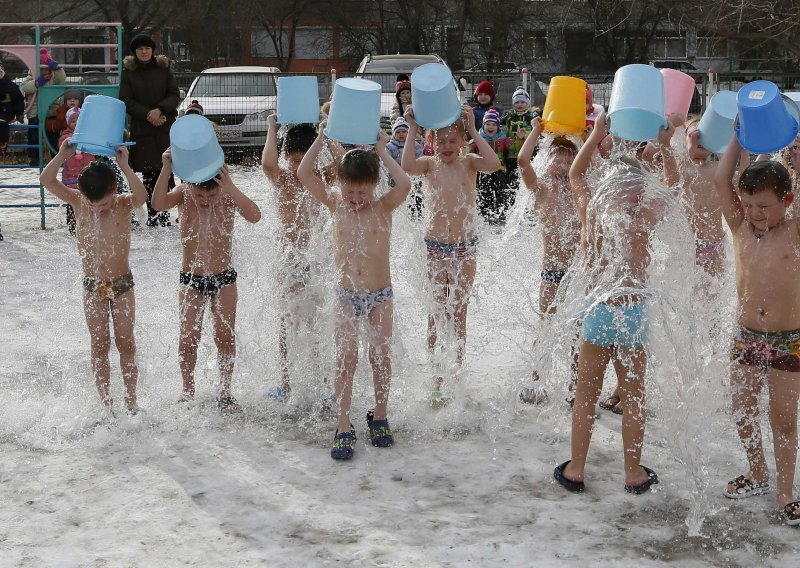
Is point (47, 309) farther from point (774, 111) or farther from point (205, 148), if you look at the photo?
point (774, 111)

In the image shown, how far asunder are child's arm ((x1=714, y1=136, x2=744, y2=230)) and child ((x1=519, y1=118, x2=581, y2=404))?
1.41 meters

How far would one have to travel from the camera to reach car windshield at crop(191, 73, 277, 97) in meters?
15.5

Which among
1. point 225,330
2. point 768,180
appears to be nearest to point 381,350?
point 225,330

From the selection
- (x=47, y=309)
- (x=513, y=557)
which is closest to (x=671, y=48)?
(x=47, y=309)

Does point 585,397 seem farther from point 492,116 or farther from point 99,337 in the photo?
point 492,116

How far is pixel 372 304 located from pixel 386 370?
333mm

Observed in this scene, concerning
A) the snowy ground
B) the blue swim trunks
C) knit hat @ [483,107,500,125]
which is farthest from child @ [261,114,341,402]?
knit hat @ [483,107,500,125]

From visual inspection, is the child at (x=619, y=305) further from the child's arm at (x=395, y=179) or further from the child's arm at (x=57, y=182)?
the child's arm at (x=57, y=182)

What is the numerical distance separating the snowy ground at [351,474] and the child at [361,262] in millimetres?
203

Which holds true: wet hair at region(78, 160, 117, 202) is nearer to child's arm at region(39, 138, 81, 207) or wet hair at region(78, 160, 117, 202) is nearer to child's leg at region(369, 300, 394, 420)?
child's arm at region(39, 138, 81, 207)

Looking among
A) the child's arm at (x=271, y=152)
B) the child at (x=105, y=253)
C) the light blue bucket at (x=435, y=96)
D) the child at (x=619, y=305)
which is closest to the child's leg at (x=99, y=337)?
the child at (x=105, y=253)

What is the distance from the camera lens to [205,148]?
15.0 ft

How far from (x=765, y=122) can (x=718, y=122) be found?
0.93 meters

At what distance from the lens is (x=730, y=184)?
384 centimetres
